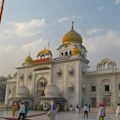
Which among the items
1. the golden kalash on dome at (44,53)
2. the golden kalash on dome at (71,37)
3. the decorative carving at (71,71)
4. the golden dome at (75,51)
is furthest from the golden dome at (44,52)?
the decorative carving at (71,71)

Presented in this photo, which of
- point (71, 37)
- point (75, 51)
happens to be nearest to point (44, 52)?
point (71, 37)

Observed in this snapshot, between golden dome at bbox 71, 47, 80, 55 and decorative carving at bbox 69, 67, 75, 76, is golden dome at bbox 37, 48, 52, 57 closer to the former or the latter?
golden dome at bbox 71, 47, 80, 55

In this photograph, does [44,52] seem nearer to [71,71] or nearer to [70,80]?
[71,71]

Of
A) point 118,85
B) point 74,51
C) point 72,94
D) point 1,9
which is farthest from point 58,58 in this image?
point 1,9

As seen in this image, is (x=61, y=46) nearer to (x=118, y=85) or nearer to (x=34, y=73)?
(x=34, y=73)

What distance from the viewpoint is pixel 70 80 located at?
45.6m

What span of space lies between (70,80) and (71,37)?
33.4 feet

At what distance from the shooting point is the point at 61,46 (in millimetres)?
51750

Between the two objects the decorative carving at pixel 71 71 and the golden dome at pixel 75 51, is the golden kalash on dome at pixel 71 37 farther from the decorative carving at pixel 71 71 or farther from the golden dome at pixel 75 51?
the decorative carving at pixel 71 71

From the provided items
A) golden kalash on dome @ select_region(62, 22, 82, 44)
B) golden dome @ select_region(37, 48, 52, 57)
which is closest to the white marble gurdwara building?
golden kalash on dome @ select_region(62, 22, 82, 44)

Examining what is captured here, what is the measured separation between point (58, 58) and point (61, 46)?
4.14 meters

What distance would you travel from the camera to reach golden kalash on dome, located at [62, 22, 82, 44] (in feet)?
167

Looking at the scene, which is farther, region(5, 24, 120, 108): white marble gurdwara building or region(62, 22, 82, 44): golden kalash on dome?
region(62, 22, 82, 44): golden kalash on dome

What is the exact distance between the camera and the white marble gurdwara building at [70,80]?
142 ft
